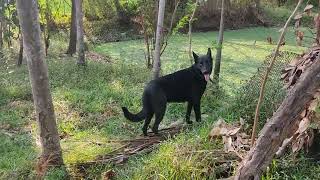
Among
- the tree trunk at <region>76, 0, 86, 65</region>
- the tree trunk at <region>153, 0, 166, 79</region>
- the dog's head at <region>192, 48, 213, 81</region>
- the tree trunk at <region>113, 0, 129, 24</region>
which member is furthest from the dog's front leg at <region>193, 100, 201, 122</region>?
the tree trunk at <region>113, 0, 129, 24</region>

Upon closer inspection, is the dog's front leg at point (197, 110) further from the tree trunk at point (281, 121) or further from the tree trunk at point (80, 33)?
the tree trunk at point (80, 33)

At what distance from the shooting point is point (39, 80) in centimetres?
473

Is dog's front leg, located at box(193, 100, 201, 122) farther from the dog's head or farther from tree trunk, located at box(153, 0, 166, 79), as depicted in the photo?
tree trunk, located at box(153, 0, 166, 79)

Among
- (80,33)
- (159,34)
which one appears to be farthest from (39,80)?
(80,33)

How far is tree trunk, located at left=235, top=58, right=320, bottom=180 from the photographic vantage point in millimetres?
3236

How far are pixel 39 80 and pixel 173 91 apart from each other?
6.82 ft

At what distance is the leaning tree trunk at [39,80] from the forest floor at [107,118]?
235 millimetres

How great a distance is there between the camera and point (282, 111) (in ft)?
10.8

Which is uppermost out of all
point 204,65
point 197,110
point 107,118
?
point 204,65

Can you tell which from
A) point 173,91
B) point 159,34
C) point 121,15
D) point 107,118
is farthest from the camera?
point 121,15

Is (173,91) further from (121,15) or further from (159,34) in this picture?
(121,15)

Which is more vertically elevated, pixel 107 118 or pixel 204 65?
pixel 204 65

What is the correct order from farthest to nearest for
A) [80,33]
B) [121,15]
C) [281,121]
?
[121,15]
[80,33]
[281,121]

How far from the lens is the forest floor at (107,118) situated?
4.37 metres
